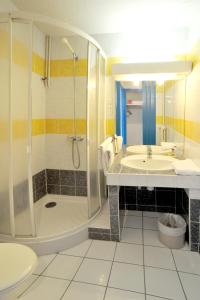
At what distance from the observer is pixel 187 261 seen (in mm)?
1721

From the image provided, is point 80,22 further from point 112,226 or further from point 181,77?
point 112,226

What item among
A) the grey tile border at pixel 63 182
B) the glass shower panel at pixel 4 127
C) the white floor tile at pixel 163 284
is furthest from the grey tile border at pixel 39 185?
the white floor tile at pixel 163 284

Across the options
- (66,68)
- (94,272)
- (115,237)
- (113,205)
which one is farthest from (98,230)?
(66,68)

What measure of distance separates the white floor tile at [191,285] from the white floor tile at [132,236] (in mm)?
506

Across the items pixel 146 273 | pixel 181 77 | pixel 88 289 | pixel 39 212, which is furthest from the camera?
pixel 39 212

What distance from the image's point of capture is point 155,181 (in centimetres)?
176

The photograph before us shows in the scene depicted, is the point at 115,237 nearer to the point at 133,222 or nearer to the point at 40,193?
the point at 133,222

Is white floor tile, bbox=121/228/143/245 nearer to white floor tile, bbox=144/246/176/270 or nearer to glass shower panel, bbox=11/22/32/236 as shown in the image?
white floor tile, bbox=144/246/176/270

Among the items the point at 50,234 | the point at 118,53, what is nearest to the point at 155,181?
the point at 50,234

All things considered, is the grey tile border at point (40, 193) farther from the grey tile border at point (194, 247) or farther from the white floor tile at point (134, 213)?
the grey tile border at point (194, 247)

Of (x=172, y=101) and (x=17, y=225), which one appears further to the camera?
(x=172, y=101)

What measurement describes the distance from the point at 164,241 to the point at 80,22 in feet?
8.00

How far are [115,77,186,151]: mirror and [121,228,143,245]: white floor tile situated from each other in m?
0.99

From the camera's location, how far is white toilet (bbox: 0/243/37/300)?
1117 millimetres
